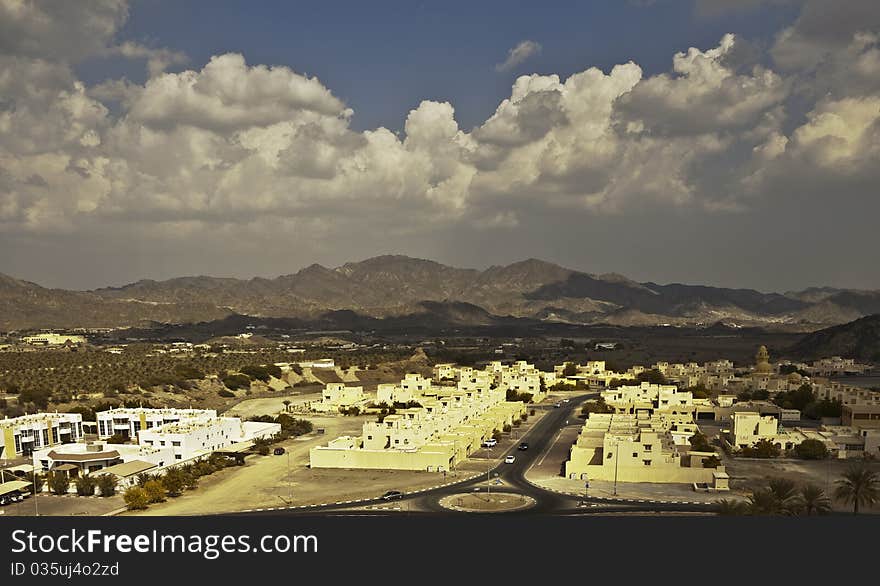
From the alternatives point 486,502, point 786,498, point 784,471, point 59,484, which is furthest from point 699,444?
point 59,484

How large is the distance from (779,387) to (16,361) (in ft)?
344

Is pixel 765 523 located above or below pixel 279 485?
above

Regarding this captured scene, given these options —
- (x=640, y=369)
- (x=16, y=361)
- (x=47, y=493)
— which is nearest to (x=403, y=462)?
(x=47, y=493)

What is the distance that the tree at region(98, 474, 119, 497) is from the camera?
41.2m

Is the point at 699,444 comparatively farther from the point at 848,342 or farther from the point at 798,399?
the point at 848,342

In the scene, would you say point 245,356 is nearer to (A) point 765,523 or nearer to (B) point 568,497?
(B) point 568,497

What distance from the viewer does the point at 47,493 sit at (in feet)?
137

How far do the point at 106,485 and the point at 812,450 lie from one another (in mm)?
46153

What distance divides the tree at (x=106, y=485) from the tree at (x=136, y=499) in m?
3.65

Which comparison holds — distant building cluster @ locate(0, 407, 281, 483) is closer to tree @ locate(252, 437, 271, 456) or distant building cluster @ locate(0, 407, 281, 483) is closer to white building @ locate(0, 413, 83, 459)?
white building @ locate(0, 413, 83, 459)

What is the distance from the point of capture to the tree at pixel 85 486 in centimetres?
4112

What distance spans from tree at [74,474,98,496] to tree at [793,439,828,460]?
1825 inches

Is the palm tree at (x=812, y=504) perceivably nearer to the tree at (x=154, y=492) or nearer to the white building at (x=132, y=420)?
the tree at (x=154, y=492)

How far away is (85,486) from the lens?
4112cm
